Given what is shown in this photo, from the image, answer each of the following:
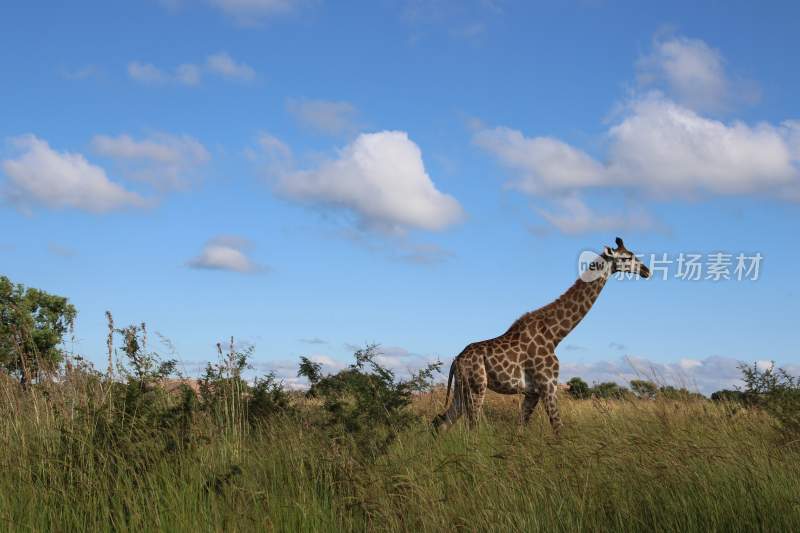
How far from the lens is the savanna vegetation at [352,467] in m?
6.58

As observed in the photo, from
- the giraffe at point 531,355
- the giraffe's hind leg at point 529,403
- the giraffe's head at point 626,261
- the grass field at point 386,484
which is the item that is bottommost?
the grass field at point 386,484

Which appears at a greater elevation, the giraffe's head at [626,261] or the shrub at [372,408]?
the giraffe's head at [626,261]

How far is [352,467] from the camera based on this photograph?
7.53m

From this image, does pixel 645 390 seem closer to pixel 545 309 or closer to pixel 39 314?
pixel 545 309

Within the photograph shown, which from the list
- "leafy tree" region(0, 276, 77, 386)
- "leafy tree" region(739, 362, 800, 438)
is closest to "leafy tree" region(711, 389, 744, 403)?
"leafy tree" region(739, 362, 800, 438)

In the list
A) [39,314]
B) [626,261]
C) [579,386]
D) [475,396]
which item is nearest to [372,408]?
[475,396]

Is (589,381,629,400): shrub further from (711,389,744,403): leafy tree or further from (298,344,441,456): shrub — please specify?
(298,344,441,456): shrub

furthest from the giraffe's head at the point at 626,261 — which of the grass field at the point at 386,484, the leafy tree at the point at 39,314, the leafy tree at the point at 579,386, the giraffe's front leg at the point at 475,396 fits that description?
the leafy tree at the point at 39,314

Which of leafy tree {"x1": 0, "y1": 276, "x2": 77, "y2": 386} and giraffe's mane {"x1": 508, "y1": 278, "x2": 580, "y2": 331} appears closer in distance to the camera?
giraffe's mane {"x1": 508, "y1": 278, "x2": 580, "y2": 331}

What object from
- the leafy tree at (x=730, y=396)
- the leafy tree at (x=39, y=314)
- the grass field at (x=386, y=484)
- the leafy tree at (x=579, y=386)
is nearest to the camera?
the grass field at (x=386, y=484)

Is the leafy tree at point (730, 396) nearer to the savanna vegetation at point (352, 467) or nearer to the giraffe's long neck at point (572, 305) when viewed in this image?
the savanna vegetation at point (352, 467)

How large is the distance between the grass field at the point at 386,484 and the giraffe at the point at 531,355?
229 centimetres

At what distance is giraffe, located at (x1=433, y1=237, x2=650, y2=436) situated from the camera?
12469 millimetres

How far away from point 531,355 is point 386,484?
6.26 m
